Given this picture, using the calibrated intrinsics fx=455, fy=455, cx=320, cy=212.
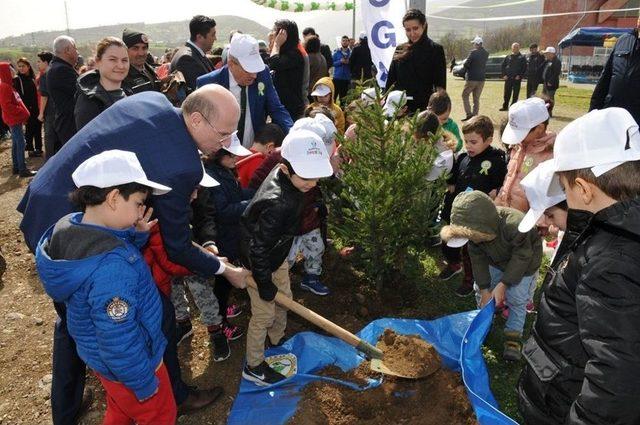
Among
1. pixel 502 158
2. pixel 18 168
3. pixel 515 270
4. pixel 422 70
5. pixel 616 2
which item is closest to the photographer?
pixel 515 270

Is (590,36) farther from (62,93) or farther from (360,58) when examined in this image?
(62,93)

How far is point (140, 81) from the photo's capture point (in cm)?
530

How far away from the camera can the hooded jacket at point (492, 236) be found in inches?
128

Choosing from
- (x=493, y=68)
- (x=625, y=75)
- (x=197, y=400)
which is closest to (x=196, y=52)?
(x=197, y=400)

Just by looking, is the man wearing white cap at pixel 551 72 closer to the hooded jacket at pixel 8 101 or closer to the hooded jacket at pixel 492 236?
the hooded jacket at pixel 492 236

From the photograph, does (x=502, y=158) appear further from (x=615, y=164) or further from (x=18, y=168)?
(x=18, y=168)

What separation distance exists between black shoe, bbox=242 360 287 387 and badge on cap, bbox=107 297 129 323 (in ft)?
4.86

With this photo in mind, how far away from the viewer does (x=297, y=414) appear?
3070 millimetres

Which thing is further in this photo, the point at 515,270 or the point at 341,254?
the point at 341,254

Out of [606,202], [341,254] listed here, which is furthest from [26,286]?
[606,202]

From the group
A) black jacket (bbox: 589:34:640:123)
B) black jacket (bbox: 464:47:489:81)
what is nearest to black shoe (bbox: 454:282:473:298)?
black jacket (bbox: 589:34:640:123)

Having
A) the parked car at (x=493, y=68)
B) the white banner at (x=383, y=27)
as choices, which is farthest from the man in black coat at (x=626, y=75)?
the parked car at (x=493, y=68)

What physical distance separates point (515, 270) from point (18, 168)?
33.2 ft

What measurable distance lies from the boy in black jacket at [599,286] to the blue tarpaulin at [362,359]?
102 centimetres
